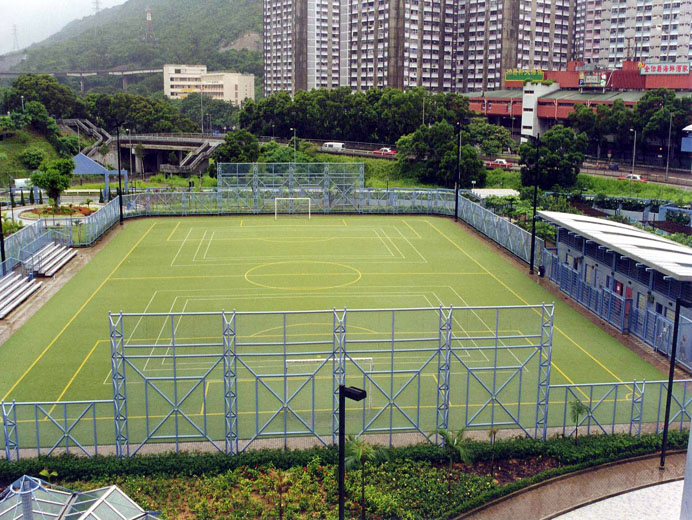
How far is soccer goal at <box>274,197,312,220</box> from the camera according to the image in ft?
198

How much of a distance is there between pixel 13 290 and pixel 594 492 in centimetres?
2690

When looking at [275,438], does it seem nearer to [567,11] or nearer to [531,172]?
[531,172]

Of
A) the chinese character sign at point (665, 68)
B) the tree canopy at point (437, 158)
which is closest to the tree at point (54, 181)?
the tree canopy at point (437, 158)

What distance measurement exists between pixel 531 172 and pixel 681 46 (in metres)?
76.5

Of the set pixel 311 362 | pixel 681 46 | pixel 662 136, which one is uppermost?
pixel 681 46

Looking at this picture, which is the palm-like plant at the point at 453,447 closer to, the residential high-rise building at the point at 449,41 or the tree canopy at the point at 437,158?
the tree canopy at the point at 437,158

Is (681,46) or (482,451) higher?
(681,46)

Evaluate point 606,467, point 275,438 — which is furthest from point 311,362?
point 606,467

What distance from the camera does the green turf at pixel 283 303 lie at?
23.3m

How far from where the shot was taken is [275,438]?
819 inches

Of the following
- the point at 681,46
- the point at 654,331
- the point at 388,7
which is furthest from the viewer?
the point at 388,7

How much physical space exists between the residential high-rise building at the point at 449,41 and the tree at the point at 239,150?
223 ft

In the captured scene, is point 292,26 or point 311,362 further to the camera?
point 292,26

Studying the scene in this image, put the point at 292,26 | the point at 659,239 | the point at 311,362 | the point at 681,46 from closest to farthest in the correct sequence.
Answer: the point at 311,362, the point at 659,239, the point at 681,46, the point at 292,26
